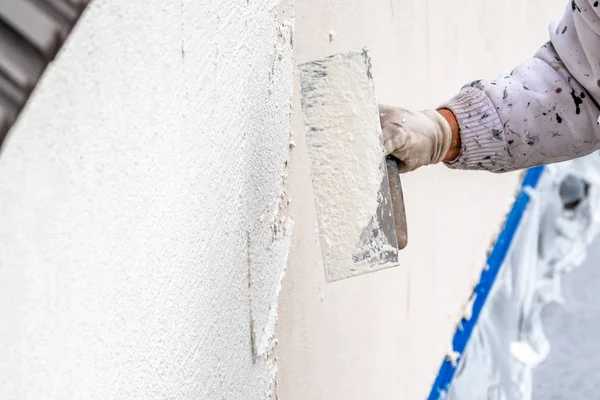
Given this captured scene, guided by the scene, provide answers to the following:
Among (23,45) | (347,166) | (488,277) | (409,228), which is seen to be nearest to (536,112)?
(347,166)

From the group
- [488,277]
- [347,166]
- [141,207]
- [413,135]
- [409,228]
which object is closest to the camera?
[141,207]

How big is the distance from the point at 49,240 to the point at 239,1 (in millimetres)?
468

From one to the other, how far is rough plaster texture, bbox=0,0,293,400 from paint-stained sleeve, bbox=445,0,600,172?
0.53 meters

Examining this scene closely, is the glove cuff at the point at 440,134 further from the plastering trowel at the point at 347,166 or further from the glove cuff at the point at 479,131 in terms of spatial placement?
the plastering trowel at the point at 347,166

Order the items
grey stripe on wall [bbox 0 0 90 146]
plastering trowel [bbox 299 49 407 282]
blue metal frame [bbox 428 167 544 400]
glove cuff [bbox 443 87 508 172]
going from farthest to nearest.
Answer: blue metal frame [bbox 428 167 544 400] → glove cuff [bbox 443 87 508 172] → plastering trowel [bbox 299 49 407 282] → grey stripe on wall [bbox 0 0 90 146]

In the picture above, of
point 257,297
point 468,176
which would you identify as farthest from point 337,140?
point 468,176

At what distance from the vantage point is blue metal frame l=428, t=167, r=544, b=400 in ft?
7.82

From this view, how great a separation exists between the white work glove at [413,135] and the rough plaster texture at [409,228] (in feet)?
0.52

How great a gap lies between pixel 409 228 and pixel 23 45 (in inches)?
67.7

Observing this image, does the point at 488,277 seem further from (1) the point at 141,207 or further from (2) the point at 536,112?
(1) the point at 141,207

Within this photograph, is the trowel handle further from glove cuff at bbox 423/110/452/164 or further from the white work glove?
glove cuff at bbox 423/110/452/164

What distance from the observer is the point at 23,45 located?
351 millimetres

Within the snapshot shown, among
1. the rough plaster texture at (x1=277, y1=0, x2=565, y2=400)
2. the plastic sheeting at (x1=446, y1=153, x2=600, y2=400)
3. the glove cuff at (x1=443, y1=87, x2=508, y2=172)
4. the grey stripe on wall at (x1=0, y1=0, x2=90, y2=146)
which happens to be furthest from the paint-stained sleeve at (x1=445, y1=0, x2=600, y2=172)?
the plastic sheeting at (x1=446, y1=153, x2=600, y2=400)

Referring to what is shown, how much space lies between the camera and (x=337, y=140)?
1.00m
